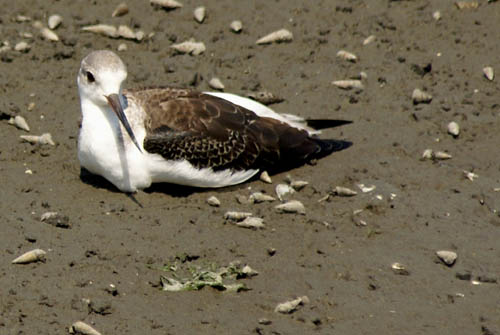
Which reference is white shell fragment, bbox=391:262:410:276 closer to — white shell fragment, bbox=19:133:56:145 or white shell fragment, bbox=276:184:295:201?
white shell fragment, bbox=276:184:295:201

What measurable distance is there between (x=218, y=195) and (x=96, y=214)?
1087mm

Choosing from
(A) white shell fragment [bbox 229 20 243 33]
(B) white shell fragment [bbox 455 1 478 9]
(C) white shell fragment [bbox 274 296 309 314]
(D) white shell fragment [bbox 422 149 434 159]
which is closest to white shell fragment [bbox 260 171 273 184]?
(D) white shell fragment [bbox 422 149 434 159]

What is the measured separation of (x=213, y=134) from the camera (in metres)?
8.87

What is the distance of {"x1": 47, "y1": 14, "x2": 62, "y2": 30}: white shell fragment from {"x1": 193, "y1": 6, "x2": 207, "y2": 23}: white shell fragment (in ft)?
4.61

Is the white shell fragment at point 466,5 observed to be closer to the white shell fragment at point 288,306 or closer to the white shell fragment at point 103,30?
the white shell fragment at point 103,30

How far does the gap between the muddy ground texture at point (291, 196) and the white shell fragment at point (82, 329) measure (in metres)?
0.06

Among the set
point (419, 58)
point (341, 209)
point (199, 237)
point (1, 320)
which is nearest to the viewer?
point (1, 320)

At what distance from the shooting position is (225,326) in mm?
6902

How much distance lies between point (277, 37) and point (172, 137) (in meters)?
2.72

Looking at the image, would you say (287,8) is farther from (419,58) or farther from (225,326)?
(225,326)

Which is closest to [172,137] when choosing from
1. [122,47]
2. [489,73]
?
[122,47]

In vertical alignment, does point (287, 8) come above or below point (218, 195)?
above

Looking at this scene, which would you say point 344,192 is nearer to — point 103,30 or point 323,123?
point 323,123

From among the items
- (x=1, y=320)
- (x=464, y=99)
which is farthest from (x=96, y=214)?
(x=464, y=99)
